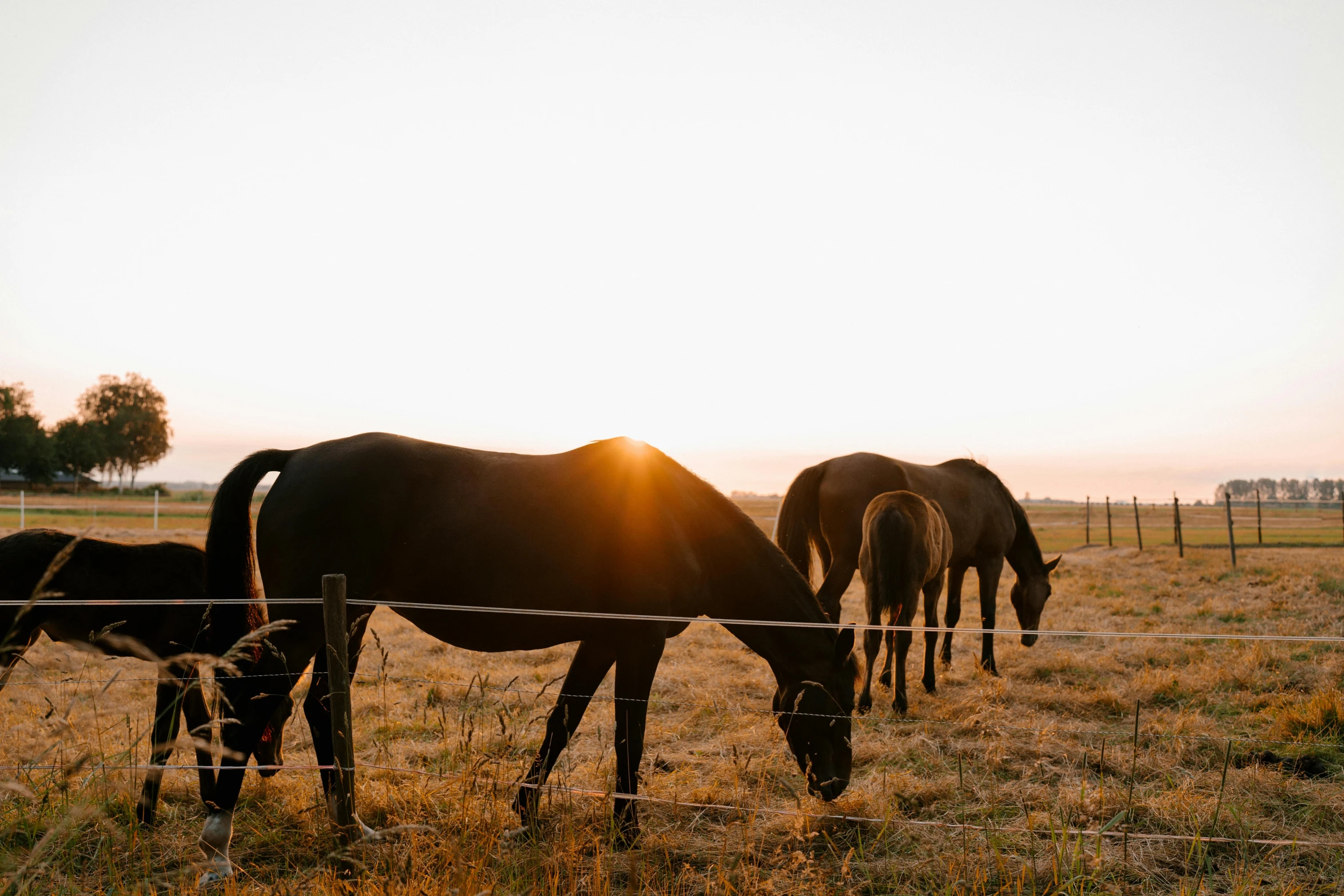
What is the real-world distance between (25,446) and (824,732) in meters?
84.8

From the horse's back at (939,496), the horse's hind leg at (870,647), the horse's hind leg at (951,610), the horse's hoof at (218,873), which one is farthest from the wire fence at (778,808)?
the horse's back at (939,496)

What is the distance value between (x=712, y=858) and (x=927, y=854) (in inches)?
42.9

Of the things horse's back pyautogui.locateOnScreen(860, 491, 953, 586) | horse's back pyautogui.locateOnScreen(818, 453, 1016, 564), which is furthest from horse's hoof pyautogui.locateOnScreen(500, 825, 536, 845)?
horse's back pyautogui.locateOnScreen(818, 453, 1016, 564)

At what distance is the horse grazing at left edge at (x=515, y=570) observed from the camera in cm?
366

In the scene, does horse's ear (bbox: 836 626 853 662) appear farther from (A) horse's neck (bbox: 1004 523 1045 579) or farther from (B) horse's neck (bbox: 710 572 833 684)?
(A) horse's neck (bbox: 1004 523 1045 579)

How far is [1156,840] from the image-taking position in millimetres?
3758

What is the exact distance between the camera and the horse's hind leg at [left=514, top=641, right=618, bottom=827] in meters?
3.74

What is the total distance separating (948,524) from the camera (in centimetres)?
806

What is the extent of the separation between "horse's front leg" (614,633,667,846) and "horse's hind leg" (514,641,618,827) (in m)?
0.08

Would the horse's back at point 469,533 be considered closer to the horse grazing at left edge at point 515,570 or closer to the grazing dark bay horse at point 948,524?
the horse grazing at left edge at point 515,570

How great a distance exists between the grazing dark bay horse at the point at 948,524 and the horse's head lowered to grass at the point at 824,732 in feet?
10.6

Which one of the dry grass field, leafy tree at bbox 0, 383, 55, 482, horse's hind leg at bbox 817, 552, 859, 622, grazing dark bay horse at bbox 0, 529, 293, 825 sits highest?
leafy tree at bbox 0, 383, 55, 482

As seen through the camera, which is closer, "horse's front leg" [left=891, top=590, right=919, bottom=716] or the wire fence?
the wire fence

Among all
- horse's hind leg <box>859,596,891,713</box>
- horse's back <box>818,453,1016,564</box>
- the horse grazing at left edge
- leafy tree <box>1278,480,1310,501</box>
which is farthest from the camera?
leafy tree <box>1278,480,1310,501</box>
